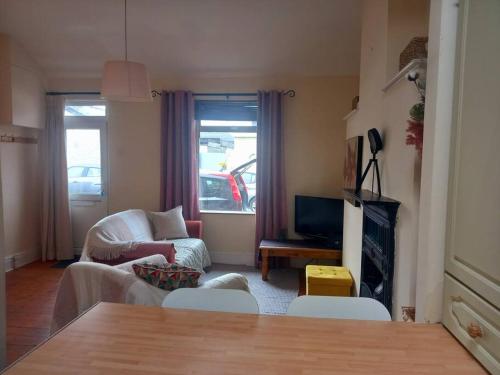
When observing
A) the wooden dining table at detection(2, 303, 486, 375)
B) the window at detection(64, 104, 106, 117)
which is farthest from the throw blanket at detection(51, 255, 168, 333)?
the window at detection(64, 104, 106, 117)

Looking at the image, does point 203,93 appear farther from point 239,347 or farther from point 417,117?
point 239,347

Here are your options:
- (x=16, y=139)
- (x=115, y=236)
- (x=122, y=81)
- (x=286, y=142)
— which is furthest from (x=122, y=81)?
(x=16, y=139)

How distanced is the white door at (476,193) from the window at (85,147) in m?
4.57

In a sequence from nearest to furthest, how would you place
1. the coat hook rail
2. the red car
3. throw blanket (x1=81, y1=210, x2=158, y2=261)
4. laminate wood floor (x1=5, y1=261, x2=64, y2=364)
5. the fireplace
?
1. the fireplace
2. laminate wood floor (x1=5, y1=261, x2=64, y2=364)
3. throw blanket (x1=81, y1=210, x2=158, y2=261)
4. the coat hook rail
5. the red car

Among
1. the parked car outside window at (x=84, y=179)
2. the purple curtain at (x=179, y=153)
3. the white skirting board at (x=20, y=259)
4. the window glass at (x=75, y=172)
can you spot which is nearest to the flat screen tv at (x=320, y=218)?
the purple curtain at (x=179, y=153)

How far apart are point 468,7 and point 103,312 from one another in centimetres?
153

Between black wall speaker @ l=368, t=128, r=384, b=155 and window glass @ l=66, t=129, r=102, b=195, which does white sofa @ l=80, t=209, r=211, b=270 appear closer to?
window glass @ l=66, t=129, r=102, b=195

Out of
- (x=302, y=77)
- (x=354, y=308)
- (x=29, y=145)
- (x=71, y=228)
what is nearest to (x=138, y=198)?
(x=71, y=228)

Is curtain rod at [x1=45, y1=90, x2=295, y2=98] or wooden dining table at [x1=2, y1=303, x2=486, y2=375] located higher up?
curtain rod at [x1=45, y1=90, x2=295, y2=98]

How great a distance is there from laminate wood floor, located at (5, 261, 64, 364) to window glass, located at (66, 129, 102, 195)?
1121 millimetres

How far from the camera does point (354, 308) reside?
1.30 m

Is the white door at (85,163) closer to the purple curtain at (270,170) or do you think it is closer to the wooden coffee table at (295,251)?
the purple curtain at (270,170)

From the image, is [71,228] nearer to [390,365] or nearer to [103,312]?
[103,312]

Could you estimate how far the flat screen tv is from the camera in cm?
399
